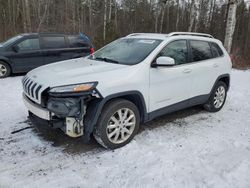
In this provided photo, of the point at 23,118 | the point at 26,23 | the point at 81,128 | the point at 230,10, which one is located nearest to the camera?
the point at 81,128

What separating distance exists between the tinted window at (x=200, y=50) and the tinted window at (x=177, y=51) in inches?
9.5

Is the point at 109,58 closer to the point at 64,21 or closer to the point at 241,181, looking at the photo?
the point at 241,181

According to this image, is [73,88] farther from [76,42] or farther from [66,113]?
[76,42]

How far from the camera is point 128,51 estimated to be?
455cm

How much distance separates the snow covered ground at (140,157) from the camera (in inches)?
125

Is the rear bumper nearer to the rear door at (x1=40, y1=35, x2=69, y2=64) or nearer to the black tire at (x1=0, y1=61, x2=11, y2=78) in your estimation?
the black tire at (x1=0, y1=61, x2=11, y2=78)

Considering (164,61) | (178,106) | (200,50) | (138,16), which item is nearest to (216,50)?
(200,50)

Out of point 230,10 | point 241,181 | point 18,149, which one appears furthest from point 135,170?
point 230,10

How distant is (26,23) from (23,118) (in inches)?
599

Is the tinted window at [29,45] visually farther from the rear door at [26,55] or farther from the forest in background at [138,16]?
the forest in background at [138,16]

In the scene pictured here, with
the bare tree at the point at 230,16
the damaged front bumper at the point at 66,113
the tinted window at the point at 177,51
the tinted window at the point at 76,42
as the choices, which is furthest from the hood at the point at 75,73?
the bare tree at the point at 230,16

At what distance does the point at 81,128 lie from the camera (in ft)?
11.9

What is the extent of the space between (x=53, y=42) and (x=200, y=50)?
233 inches

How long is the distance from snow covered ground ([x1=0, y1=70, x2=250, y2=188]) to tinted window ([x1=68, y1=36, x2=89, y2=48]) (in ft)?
16.3
